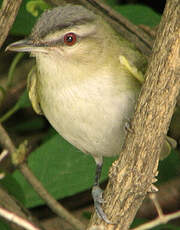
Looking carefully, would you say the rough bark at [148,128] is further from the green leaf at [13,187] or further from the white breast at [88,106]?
the green leaf at [13,187]

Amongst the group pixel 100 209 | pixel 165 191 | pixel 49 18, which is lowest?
pixel 165 191

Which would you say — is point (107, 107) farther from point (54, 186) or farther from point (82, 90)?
point (54, 186)

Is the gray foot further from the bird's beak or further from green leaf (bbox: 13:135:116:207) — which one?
the bird's beak

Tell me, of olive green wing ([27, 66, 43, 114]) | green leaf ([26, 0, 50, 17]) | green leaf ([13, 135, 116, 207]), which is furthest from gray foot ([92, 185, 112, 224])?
green leaf ([26, 0, 50, 17])

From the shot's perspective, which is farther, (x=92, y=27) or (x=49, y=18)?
(x=92, y=27)

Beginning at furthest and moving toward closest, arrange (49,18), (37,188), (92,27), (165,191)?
1. (165,191)
2. (37,188)
3. (92,27)
4. (49,18)

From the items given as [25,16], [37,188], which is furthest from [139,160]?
[25,16]

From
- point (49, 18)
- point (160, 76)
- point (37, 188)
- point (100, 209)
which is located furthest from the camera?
point (37, 188)
